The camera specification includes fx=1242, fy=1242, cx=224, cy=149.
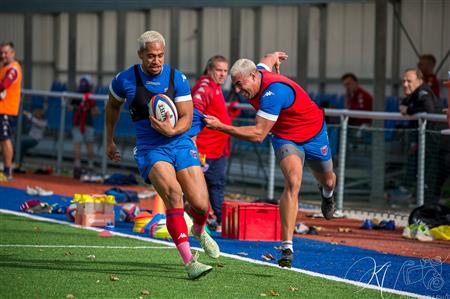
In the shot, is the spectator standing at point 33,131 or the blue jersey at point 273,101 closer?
the blue jersey at point 273,101

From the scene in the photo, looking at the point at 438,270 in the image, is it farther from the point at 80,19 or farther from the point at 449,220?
the point at 80,19

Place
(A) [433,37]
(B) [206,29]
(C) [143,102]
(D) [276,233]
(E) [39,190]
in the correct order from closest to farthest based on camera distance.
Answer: (C) [143,102]
(D) [276,233]
(E) [39,190]
(A) [433,37]
(B) [206,29]

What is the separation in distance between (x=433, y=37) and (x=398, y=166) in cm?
733

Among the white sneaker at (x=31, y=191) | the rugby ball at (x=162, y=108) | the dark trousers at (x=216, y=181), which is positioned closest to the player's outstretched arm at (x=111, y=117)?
the rugby ball at (x=162, y=108)

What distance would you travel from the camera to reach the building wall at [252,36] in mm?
23797

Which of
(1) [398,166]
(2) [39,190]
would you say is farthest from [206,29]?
(1) [398,166]

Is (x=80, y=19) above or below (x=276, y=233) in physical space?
above

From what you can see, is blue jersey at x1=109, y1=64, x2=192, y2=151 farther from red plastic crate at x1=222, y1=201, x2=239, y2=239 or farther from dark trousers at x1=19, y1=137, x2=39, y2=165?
dark trousers at x1=19, y1=137, x2=39, y2=165

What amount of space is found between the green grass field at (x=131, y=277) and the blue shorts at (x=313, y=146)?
121 centimetres

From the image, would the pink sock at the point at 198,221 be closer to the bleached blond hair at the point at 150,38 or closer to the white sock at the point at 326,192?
the bleached blond hair at the point at 150,38

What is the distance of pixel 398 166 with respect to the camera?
16.8 meters

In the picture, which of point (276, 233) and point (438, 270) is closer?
point (438, 270)

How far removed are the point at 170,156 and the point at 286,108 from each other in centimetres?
153

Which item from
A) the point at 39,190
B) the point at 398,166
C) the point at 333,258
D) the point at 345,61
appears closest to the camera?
the point at 333,258
